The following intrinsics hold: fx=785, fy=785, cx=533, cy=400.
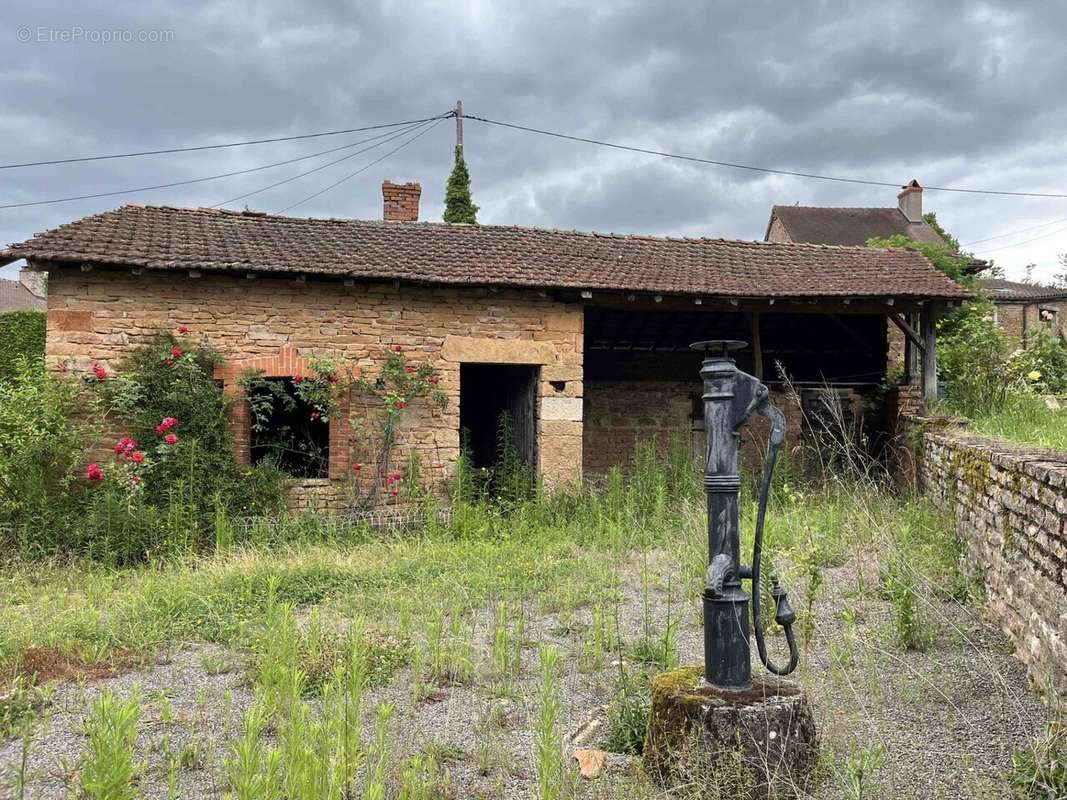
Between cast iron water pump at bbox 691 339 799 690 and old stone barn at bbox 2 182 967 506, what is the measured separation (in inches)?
248

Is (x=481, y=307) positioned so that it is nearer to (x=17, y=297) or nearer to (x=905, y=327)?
(x=905, y=327)

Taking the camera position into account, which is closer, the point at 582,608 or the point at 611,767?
the point at 611,767

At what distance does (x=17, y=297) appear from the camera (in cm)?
3288

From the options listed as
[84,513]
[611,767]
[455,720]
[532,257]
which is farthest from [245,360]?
[611,767]

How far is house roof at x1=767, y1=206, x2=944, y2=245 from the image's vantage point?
86.8ft

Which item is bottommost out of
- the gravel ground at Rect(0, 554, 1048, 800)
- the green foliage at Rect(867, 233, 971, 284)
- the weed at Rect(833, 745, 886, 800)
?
the gravel ground at Rect(0, 554, 1048, 800)

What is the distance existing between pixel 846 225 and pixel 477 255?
68.2ft

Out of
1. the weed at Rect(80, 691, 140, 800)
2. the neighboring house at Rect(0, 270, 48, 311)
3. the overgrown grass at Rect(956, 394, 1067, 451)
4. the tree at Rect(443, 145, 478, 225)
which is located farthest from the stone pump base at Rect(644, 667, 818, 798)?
the neighboring house at Rect(0, 270, 48, 311)

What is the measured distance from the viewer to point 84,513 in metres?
8.26

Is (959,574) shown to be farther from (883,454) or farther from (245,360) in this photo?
(245,360)

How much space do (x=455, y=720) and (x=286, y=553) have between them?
4489 mm

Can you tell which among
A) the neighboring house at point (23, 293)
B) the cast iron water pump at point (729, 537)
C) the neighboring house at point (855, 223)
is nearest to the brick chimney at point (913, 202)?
the neighboring house at point (855, 223)

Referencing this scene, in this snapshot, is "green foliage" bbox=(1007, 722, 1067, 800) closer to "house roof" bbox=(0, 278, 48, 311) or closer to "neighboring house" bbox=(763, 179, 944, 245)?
"neighboring house" bbox=(763, 179, 944, 245)

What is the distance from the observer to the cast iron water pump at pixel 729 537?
316 centimetres
